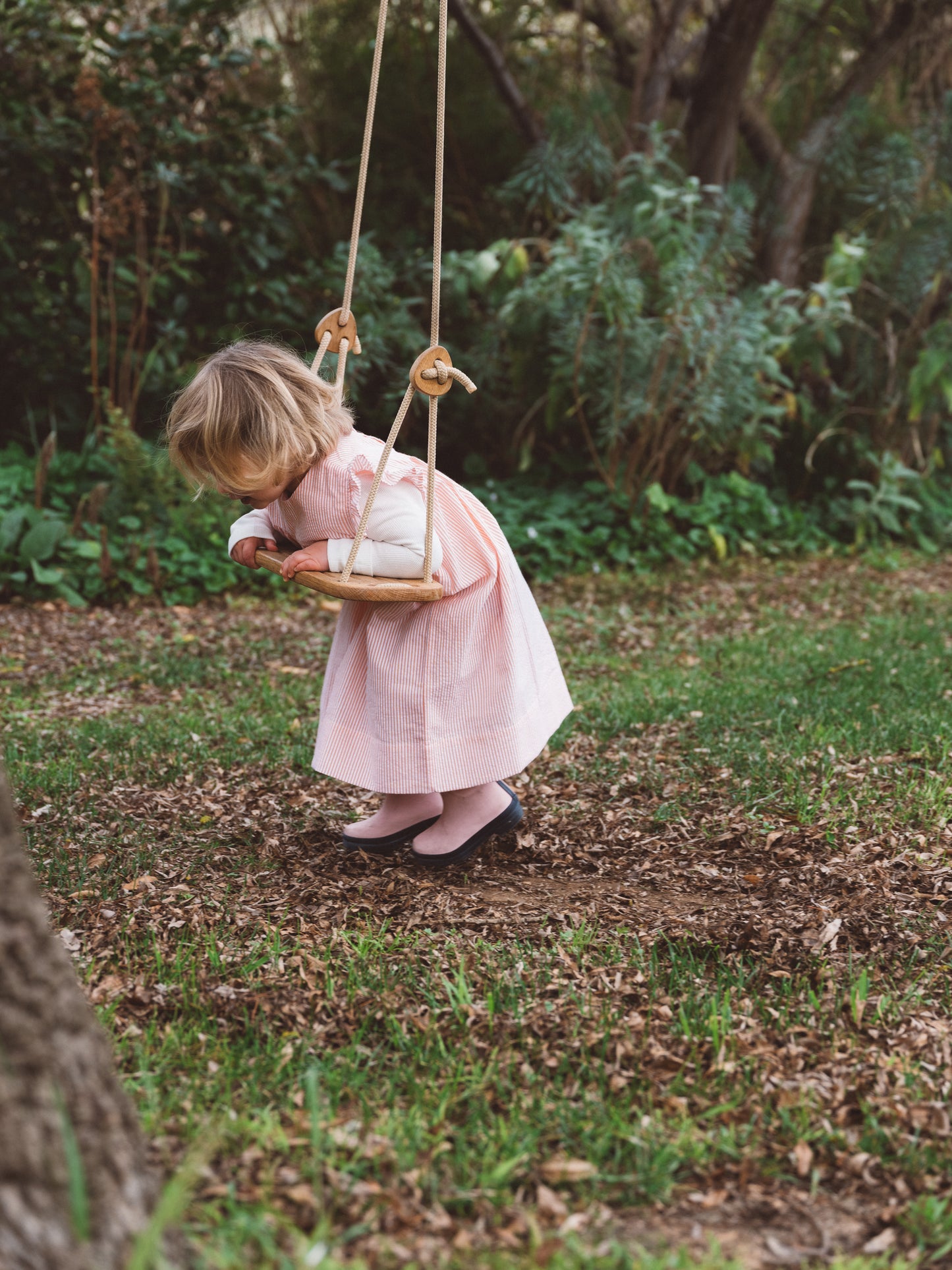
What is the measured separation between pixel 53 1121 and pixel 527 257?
665cm

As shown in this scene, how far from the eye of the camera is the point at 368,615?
8.43 feet

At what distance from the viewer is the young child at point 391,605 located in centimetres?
236

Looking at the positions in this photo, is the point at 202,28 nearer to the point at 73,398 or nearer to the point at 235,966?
the point at 73,398

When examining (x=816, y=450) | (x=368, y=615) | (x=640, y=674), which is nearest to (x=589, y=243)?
(x=816, y=450)

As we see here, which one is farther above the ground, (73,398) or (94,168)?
(94,168)

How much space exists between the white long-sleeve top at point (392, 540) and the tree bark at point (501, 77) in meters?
5.94

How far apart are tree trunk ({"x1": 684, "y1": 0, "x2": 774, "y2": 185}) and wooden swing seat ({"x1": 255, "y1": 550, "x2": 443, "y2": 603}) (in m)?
6.51

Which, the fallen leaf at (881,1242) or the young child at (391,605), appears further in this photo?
the young child at (391,605)

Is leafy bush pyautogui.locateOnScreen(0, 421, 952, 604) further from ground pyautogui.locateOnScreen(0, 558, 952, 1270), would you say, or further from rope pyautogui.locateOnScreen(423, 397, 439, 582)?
rope pyautogui.locateOnScreen(423, 397, 439, 582)

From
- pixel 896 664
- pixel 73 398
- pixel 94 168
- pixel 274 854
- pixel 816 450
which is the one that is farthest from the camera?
pixel 816 450

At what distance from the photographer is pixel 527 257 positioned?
23.2 ft

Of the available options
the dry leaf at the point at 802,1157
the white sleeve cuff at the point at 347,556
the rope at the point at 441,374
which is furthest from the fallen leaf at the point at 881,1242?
the rope at the point at 441,374

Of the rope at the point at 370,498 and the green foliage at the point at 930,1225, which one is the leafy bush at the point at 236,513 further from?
the green foliage at the point at 930,1225

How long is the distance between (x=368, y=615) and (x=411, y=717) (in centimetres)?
26
